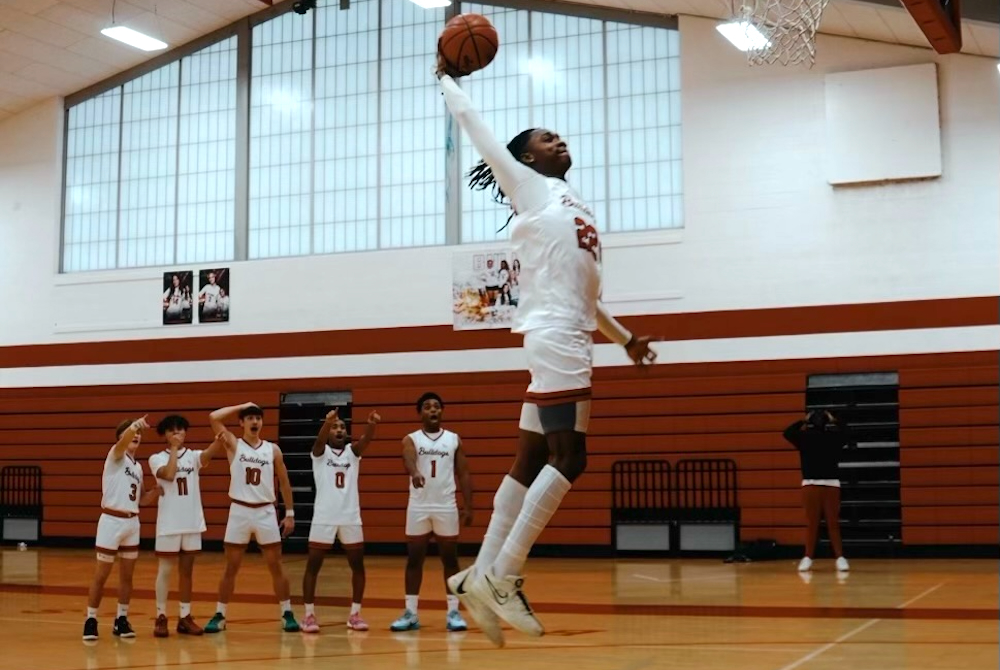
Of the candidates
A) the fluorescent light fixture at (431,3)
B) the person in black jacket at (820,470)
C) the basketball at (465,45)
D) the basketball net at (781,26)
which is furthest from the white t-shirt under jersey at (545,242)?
the fluorescent light fixture at (431,3)

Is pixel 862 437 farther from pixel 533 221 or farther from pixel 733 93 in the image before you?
pixel 533 221

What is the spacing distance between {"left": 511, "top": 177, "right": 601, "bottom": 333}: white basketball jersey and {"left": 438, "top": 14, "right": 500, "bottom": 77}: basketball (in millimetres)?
650

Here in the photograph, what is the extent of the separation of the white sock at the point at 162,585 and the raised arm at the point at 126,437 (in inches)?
38.3

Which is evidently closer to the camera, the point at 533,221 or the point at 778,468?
the point at 533,221

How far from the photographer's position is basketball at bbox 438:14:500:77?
479 cm

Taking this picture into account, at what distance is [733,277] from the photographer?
16375 mm

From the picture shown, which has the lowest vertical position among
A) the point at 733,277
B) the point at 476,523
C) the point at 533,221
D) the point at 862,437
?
the point at 476,523

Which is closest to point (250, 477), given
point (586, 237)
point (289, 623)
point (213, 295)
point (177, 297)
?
point (289, 623)

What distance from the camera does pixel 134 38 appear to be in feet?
→ 58.5

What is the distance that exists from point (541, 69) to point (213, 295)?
21.0 feet

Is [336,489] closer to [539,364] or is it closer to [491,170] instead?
[491,170]

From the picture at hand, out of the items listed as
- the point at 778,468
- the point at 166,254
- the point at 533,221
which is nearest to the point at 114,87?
the point at 166,254

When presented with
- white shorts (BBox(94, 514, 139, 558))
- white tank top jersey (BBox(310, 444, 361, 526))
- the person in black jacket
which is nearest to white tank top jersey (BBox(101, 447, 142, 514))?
white shorts (BBox(94, 514, 139, 558))

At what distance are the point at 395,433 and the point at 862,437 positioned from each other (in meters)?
6.81
